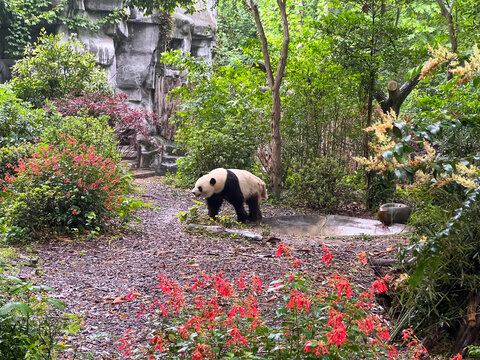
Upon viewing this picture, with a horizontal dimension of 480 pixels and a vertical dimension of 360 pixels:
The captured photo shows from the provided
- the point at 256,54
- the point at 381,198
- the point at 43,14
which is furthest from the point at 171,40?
the point at 381,198

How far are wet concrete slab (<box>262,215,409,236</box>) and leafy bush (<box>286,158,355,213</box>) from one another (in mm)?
733

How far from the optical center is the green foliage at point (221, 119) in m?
9.67

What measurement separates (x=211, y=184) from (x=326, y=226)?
6.77 feet

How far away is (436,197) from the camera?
375 cm

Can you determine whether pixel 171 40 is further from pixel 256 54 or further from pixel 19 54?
pixel 256 54

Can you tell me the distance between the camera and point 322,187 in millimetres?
8648

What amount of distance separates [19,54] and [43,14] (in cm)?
186

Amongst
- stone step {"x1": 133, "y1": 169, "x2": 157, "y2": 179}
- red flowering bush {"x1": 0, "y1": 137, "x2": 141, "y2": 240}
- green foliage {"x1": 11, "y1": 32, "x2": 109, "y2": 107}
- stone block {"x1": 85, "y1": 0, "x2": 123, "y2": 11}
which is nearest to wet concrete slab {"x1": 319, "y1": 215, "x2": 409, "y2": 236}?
red flowering bush {"x1": 0, "y1": 137, "x2": 141, "y2": 240}

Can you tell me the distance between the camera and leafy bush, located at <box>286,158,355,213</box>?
8.43 meters

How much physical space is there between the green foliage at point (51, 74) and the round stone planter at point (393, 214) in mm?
8800

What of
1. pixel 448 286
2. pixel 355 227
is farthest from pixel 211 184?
pixel 448 286

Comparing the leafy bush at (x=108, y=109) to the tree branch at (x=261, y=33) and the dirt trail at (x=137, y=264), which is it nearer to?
the tree branch at (x=261, y=33)

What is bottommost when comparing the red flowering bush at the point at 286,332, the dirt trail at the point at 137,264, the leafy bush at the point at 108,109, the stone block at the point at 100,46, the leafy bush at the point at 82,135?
the dirt trail at the point at 137,264

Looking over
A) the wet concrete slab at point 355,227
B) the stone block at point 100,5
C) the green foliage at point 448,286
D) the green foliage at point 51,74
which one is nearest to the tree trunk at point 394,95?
the wet concrete slab at point 355,227
